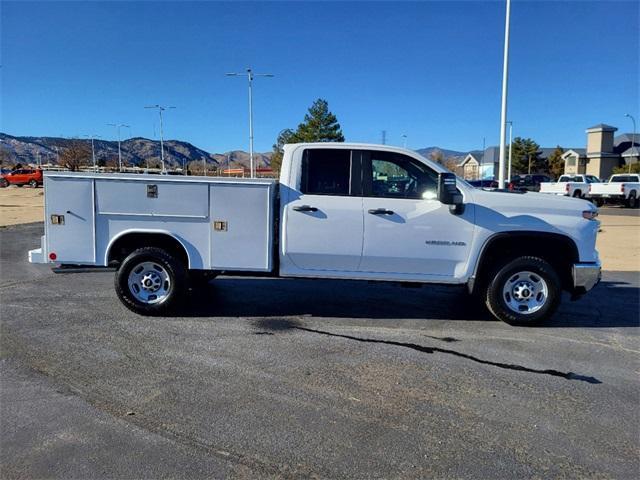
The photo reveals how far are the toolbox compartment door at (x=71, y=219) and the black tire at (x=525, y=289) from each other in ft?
16.2

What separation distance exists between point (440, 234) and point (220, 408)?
3295mm

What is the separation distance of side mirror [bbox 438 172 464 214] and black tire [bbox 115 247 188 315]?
3.21m

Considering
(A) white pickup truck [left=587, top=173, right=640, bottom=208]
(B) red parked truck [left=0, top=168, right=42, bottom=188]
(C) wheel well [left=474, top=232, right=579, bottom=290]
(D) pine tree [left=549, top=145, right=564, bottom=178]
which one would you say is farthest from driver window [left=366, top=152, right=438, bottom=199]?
(D) pine tree [left=549, top=145, right=564, bottom=178]

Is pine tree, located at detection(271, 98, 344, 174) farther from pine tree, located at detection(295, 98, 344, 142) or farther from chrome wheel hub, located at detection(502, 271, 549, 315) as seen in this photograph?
chrome wheel hub, located at detection(502, 271, 549, 315)

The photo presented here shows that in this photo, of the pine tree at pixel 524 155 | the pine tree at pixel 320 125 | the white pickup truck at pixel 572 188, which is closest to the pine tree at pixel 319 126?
the pine tree at pixel 320 125

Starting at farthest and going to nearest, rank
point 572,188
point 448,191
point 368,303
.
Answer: point 572,188, point 368,303, point 448,191

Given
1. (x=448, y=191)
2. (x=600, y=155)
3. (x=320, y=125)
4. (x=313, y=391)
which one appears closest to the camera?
(x=313, y=391)

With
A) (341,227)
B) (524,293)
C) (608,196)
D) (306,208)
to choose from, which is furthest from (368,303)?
(608,196)

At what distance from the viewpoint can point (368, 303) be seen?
7086 millimetres

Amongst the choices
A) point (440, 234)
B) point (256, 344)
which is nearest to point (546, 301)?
point (440, 234)

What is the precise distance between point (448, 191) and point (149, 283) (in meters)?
3.80

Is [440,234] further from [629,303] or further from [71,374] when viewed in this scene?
[71,374]

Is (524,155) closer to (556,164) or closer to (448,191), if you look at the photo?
(556,164)

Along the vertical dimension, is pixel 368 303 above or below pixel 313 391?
above
